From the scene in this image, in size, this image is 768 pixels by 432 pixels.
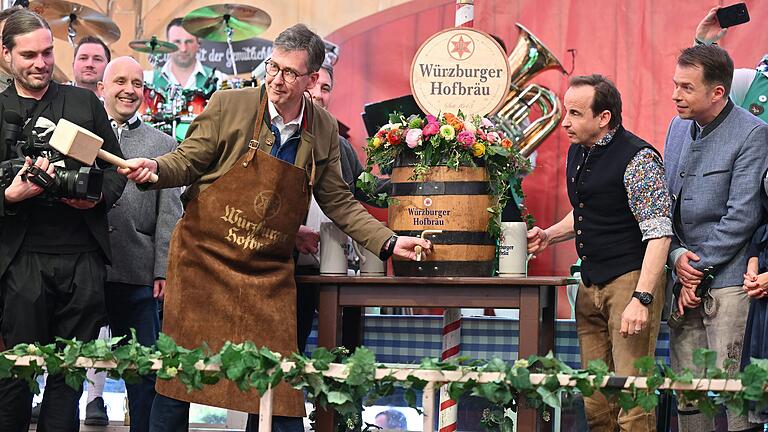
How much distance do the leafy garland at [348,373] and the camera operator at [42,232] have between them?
0.44 meters

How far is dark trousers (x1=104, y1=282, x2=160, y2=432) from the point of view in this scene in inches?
172

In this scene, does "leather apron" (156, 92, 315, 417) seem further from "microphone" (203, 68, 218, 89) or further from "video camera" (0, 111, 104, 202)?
"microphone" (203, 68, 218, 89)

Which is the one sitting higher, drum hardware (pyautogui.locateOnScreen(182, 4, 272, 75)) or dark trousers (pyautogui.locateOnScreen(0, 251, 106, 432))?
drum hardware (pyautogui.locateOnScreen(182, 4, 272, 75))

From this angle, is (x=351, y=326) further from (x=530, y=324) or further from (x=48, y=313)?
(x=48, y=313)

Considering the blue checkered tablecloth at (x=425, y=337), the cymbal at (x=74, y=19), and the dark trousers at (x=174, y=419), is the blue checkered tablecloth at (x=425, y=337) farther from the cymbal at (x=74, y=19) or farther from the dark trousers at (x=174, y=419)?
the cymbal at (x=74, y=19)

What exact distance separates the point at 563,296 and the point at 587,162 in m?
2.27

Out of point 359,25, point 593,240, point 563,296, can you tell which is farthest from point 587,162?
point 359,25

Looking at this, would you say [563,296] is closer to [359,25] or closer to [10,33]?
[359,25]

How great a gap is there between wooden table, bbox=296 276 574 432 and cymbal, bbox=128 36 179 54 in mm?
3509

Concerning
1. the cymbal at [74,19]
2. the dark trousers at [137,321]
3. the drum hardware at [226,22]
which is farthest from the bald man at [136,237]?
the cymbal at [74,19]

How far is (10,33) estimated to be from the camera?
141 inches

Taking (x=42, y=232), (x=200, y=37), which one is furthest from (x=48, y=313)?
(x=200, y=37)

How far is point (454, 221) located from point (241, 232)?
73cm

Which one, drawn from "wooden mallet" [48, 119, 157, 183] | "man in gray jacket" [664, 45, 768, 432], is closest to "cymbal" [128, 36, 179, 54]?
"wooden mallet" [48, 119, 157, 183]
